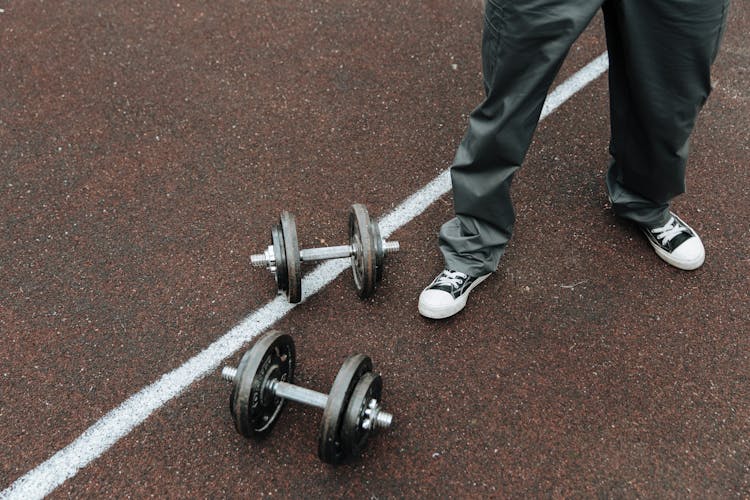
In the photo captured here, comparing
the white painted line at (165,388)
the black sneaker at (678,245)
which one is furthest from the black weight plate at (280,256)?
the black sneaker at (678,245)

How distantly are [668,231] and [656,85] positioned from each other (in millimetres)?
904

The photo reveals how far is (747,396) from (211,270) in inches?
98.9

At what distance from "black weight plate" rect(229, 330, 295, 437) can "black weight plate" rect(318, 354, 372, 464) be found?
0.93 ft

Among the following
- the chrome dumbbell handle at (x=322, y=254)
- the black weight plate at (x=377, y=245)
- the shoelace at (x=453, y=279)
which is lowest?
the shoelace at (x=453, y=279)

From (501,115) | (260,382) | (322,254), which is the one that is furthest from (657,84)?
(260,382)

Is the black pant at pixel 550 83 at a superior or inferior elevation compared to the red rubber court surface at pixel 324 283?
superior

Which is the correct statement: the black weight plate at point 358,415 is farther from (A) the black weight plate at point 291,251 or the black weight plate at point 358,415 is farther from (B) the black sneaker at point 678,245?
(B) the black sneaker at point 678,245

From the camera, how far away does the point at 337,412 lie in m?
2.18

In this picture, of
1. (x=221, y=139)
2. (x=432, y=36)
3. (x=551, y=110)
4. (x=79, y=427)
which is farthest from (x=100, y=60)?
(x=551, y=110)

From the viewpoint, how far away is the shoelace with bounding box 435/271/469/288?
2.94 metres

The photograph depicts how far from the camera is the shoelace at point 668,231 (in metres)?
3.14

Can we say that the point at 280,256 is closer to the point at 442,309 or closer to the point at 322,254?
the point at 322,254

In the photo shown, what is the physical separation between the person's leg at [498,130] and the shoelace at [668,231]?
0.83 m

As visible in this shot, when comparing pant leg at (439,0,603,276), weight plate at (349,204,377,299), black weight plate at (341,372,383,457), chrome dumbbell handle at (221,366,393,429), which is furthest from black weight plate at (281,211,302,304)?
pant leg at (439,0,603,276)
